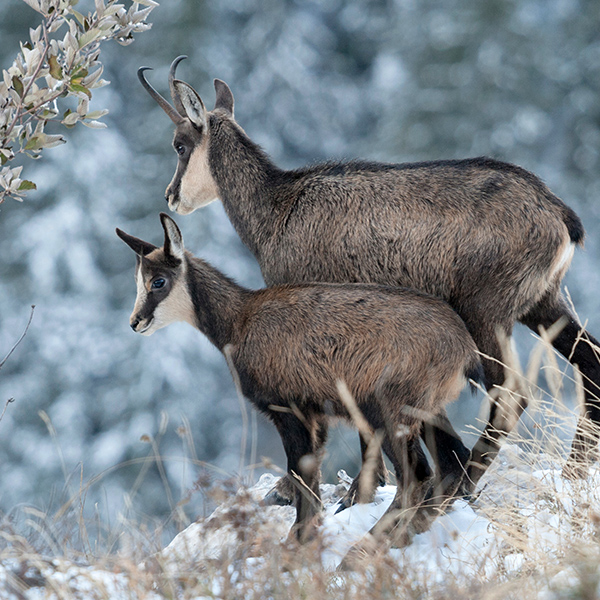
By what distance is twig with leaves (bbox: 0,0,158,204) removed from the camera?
4.01 m

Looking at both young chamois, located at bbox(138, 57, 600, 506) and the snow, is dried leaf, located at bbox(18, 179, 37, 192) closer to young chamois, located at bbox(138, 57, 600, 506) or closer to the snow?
young chamois, located at bbox(138, 57, 600, 506)

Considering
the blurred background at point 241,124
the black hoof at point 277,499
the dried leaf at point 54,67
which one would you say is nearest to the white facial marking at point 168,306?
the black hoof at point 277,499

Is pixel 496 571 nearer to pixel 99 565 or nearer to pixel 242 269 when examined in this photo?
pixel 99 565

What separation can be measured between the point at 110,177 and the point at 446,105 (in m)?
8.66

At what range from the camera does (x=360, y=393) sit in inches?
176

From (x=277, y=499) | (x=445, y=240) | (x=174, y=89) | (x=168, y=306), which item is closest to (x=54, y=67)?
(x=168, y=306)

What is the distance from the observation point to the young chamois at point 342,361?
4383 mm

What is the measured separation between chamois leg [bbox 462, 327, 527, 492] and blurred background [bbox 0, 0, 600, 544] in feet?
32.8

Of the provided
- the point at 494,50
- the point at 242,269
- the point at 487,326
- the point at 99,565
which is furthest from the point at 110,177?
the point at 99,565

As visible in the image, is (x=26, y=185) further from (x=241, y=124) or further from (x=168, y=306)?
(x=241, y=124)

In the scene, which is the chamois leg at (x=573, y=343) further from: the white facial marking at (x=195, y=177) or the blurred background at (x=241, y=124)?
the blurred background at (x=241, y=124)

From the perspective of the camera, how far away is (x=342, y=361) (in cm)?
453

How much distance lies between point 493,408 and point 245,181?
7.66 feet

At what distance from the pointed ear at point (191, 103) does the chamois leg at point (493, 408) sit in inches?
98.5
